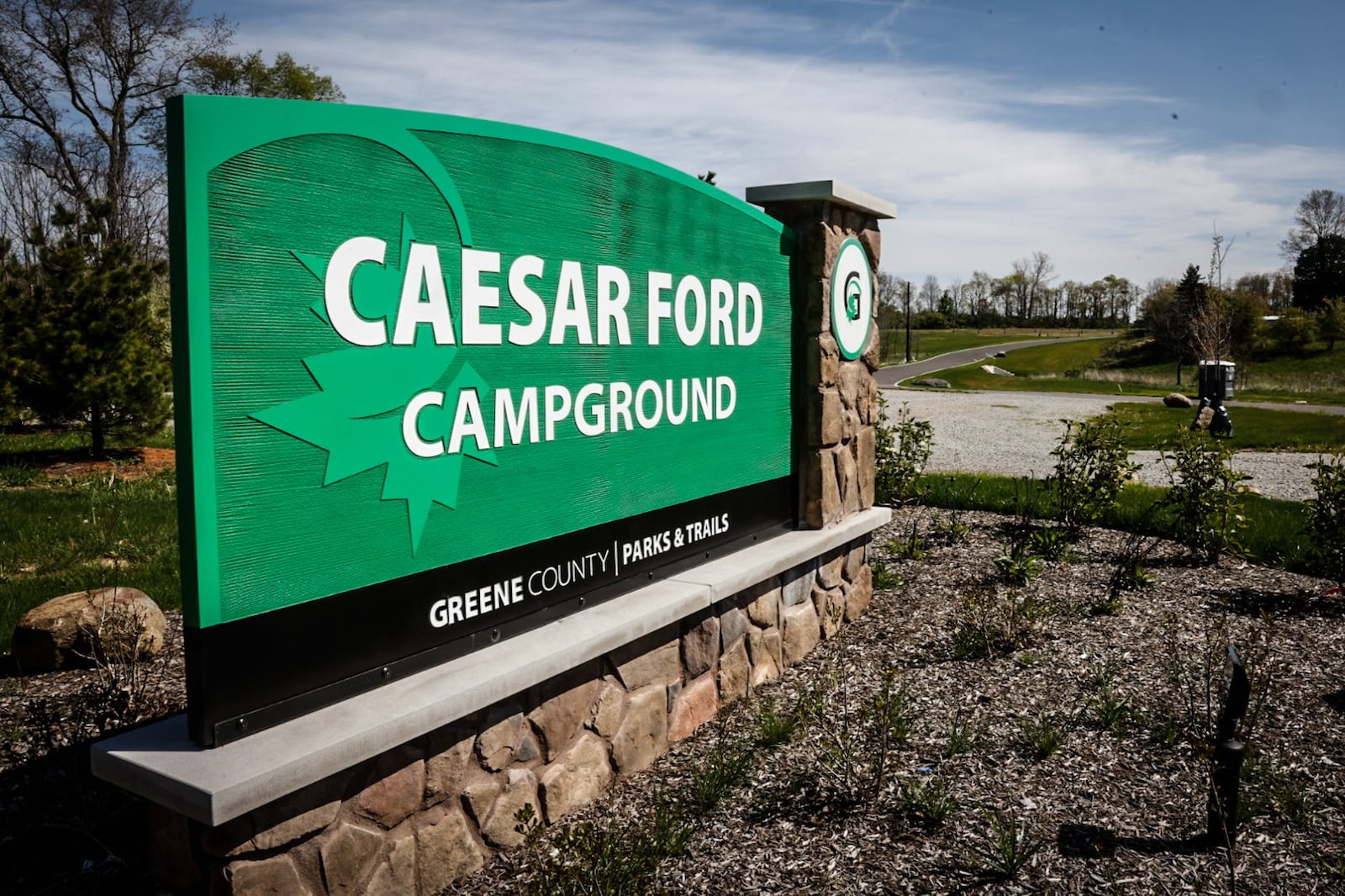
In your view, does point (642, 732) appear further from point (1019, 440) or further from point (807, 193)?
point (1019, 440)

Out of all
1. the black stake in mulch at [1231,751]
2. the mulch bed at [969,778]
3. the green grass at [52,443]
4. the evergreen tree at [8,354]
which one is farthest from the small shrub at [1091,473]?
the evergreen tree at [8,354]

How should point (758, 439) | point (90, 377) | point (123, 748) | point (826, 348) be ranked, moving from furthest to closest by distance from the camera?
point (90, 377) < point (826, 348) < point (758, 439) < point (123, 748)

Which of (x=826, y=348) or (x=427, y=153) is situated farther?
(x=826, y=348)

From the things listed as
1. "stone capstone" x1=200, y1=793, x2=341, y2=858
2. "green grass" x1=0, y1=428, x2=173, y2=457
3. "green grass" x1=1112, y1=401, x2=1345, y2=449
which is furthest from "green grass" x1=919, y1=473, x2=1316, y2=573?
"green grass" x1=0, y1=428, x2=173, y2=457

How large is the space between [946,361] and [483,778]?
6132cm

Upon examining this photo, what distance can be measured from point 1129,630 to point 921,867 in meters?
3.25

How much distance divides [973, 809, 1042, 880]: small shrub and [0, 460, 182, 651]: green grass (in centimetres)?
423

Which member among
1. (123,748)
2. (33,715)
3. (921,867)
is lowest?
(921,867)

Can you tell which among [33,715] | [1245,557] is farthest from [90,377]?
[1245,557]

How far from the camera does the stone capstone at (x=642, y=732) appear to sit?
415cm

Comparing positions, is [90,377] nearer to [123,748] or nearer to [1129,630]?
[123,748]

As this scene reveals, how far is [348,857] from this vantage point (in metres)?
2.96

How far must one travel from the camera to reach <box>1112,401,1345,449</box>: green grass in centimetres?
1847

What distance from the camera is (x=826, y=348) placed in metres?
5.95
